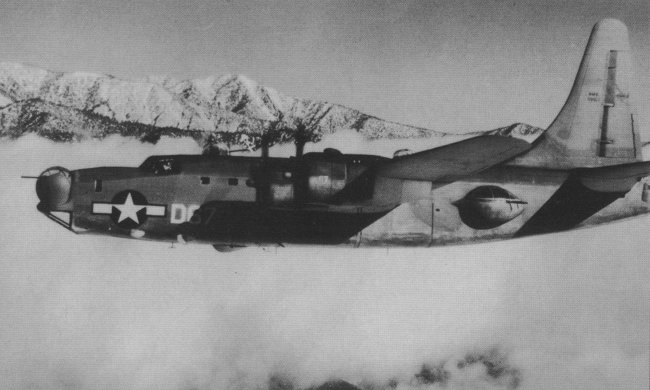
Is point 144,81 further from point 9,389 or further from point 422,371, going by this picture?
point 422,371

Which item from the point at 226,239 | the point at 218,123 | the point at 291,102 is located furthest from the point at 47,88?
the point at 226,239

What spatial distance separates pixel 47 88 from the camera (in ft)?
125

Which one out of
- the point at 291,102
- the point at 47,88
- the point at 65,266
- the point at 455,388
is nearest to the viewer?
the point at 291,102

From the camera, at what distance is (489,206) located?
12.1 m

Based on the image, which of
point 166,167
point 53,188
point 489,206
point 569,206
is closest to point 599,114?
point 569,206

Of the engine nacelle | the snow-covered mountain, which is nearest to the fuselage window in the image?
the snow-covered mountain

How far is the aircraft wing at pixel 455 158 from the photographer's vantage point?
9.12 metres

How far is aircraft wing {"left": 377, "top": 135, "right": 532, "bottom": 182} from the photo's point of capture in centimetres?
912

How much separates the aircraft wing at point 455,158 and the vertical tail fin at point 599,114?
4.92m

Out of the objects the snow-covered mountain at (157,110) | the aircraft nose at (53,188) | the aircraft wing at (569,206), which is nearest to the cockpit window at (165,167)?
the aircraft nose at (53,188)

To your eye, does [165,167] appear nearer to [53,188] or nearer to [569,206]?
[53,188]

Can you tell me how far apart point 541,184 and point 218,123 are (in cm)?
3227

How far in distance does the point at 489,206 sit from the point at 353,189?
155 inches

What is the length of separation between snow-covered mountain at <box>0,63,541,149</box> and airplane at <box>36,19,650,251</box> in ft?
21.6
